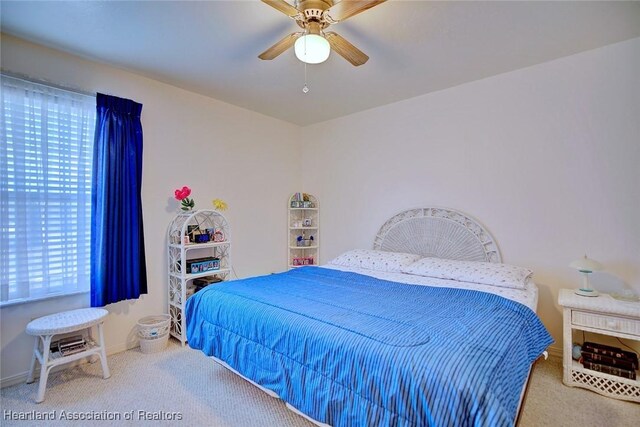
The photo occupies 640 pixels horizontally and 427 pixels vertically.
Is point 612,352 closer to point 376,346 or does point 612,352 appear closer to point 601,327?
point 601,327

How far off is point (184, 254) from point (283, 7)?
225cm

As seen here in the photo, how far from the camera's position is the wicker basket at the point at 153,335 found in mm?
2713

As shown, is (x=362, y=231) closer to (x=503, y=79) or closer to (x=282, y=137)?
(x=282, y=137)

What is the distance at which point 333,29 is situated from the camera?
213 cm

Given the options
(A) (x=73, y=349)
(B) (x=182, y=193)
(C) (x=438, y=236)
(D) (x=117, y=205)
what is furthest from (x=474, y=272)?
(A) (x=73, y=349)

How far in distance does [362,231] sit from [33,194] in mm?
3200

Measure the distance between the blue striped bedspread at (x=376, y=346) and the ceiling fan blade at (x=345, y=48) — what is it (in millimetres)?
1652

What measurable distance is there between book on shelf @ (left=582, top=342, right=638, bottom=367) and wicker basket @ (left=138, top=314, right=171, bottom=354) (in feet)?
11.4

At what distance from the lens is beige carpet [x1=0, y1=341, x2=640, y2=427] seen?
1825mm

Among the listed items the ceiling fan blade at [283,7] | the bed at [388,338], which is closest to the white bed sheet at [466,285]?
the bed at [388,338]

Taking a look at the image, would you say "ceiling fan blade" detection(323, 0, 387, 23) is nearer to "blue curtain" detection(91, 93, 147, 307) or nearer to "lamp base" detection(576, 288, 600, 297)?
"blue curtain" detection(91, 93, 147, 307)

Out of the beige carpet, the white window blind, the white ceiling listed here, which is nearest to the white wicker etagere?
the beige carpet

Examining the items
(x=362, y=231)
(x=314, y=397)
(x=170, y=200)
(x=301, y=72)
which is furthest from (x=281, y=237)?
(x=314, y=397)

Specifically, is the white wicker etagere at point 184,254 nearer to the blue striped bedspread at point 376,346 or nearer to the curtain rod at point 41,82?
the blue striped bedspread at point 376,346
